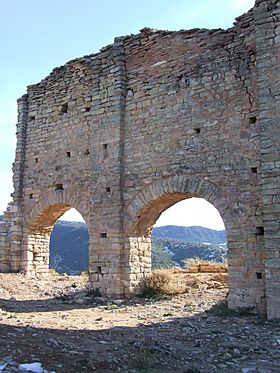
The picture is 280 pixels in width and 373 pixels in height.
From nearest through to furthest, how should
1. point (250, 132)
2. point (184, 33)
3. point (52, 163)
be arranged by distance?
point (250, 132), point (184, 33), point (52, 163)

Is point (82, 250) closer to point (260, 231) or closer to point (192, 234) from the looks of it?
point (260, 231)

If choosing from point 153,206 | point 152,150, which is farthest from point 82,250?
point 152,150

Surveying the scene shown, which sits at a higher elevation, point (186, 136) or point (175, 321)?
point (186, 136)

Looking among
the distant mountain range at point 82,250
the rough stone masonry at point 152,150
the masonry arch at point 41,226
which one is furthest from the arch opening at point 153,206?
the distant mountain range at point 82,250

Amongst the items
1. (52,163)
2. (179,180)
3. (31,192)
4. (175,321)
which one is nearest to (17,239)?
(31,192)

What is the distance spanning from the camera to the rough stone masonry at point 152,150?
792 centimetres

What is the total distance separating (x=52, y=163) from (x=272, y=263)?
7.00 m

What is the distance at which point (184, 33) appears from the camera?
9.87 m

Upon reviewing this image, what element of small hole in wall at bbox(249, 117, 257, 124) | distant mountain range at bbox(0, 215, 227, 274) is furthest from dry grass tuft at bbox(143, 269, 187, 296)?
distant mountain range at bbox(0, 215, 227, 274)

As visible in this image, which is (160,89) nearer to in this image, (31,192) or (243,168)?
(243,168)

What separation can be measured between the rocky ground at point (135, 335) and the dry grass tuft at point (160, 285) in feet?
0.85

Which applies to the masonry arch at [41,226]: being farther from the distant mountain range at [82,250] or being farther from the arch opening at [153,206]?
the distant mountain range at [82,250]

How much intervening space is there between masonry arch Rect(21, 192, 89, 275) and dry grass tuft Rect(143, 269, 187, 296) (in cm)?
277

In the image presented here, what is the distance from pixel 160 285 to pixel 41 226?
14.8ft
